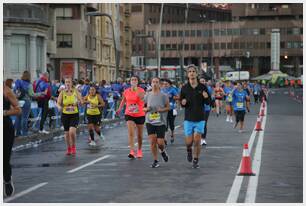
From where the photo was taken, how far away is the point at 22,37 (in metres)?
53.4

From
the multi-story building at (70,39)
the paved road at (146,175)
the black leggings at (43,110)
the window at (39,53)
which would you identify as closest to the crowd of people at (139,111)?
the paved road at (146,175)

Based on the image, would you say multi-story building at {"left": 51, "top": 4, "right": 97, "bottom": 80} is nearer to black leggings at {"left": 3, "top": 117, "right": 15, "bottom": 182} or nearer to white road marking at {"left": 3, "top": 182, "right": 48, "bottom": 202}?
white road marking at {"left": 3, "top": 182, "right": 48, "bottom": 202}

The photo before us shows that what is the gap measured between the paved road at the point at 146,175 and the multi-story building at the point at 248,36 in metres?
145

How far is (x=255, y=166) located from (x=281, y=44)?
155 meters

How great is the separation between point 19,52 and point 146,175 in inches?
1591

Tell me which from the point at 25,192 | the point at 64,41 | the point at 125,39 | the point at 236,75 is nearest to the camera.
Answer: the point at 25,192

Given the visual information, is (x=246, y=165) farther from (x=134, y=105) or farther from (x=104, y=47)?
(x=104, y=47)

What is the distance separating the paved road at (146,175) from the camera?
37.0ft

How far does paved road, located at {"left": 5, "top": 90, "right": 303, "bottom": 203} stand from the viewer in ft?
37.0

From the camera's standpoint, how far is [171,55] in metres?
172

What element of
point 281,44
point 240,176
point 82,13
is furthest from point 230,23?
point 240,176

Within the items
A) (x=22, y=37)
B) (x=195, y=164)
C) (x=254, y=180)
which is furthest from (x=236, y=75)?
(x=254, y=180)

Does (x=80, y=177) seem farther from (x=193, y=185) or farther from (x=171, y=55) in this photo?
(x=171, y=55)

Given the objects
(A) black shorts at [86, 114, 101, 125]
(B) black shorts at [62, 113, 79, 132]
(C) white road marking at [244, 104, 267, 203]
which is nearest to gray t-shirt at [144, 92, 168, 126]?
(C) white road marking at [244, 104, 267, 203]
